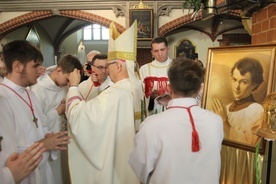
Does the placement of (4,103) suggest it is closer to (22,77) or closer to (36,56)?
(22,77)

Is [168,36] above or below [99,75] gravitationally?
above

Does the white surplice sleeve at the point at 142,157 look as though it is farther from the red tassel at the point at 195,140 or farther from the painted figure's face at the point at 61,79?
the painted figure's face at the point at 61,79

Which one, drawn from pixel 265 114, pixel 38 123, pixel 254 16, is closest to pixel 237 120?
pixel 265 114

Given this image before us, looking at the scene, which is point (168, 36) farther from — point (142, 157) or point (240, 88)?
point (142, 157)

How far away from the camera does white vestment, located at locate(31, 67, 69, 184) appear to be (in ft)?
10.1

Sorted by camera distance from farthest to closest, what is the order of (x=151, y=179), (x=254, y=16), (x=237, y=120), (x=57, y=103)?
(x=57, y=103) < (x=254, y=16) < (x=237, y=120) < (x=151, y=179)

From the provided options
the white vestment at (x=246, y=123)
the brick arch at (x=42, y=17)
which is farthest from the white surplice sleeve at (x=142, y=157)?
the brick arch at (x=42, y=17)

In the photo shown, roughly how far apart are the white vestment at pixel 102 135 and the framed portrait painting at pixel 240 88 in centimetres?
71

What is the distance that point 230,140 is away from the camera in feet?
7.81

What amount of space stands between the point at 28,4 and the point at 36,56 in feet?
26.1

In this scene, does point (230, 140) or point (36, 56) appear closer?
point (36, 56)

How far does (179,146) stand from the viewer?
1.71 meters

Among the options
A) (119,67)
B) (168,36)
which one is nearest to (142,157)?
(119,67)

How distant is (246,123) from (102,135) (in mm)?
1123
